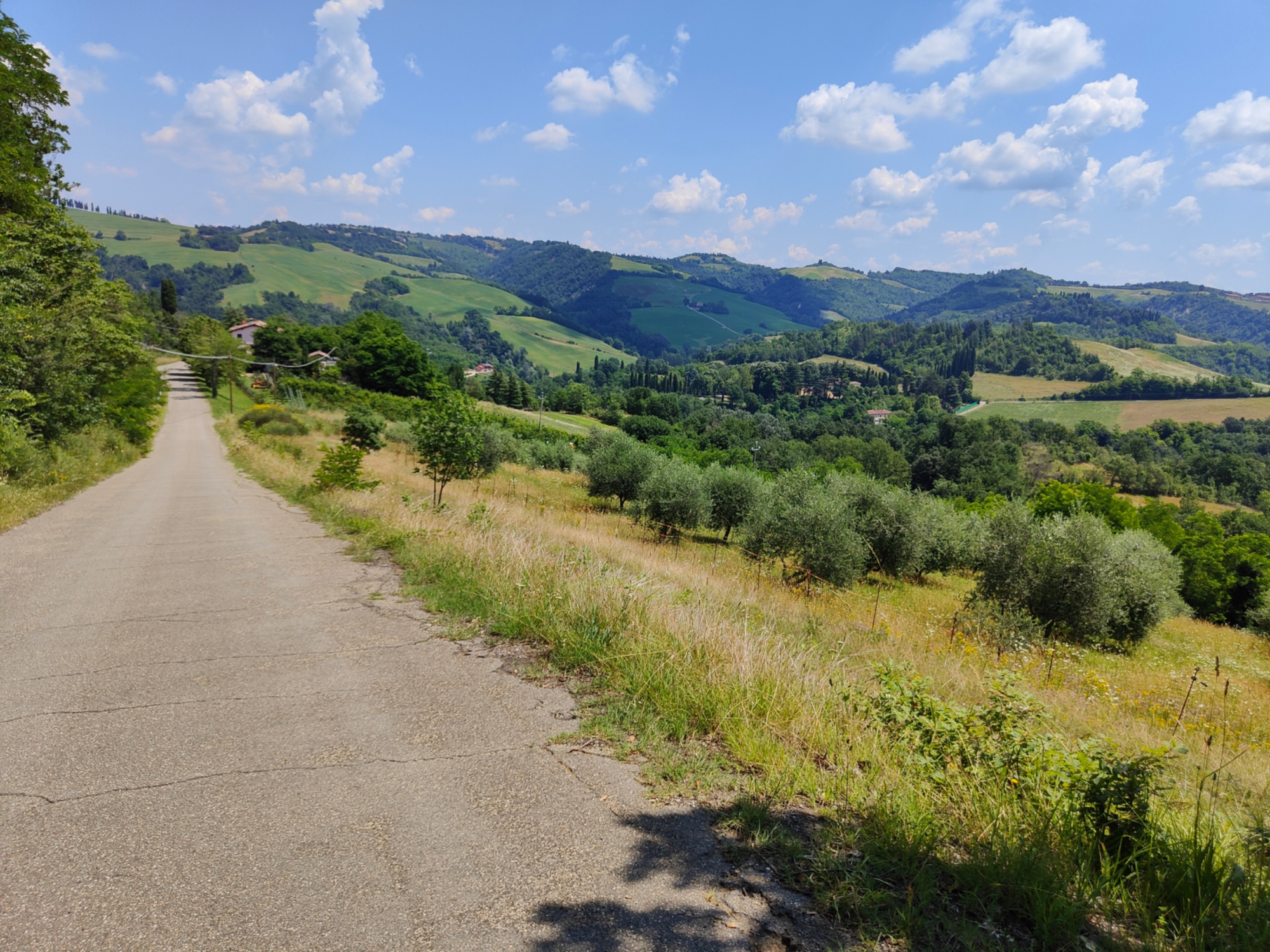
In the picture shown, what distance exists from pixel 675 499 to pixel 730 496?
133 inches

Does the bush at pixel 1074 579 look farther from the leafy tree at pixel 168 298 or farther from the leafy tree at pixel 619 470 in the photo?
the leafy tree at pixel 168 298

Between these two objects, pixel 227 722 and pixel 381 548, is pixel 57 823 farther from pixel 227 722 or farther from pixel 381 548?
pixel 381 548

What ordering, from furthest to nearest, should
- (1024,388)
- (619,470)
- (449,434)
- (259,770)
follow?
1. (1024,388)
2. (619,470)
3. (449,434)
4. (259,770)

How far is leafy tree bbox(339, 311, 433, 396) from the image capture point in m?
85.8

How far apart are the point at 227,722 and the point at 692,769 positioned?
351 cm

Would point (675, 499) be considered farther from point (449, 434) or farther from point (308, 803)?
point (308, 803)

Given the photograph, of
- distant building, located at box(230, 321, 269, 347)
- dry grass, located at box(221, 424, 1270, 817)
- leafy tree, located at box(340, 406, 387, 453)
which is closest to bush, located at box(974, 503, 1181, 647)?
dry grass, located at box(221, 424, 1270, 817)

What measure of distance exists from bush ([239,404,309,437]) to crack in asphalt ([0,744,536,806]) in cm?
4361

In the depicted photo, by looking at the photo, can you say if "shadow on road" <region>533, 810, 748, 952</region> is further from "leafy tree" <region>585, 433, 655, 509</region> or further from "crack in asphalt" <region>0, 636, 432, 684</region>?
"leafy tree" <region>585, 433, 655, 509</region>

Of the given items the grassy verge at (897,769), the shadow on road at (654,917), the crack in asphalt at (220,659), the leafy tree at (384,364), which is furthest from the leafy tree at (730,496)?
the leafy tree at (384,364)

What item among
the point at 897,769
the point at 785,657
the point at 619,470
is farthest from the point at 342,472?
the point at 619,470

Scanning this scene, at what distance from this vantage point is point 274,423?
1740 inches

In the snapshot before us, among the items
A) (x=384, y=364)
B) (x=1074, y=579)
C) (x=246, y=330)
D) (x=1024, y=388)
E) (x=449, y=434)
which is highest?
(x=246, y=330)

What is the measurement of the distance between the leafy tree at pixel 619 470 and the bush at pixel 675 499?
328 cm
